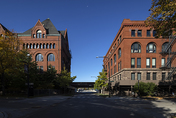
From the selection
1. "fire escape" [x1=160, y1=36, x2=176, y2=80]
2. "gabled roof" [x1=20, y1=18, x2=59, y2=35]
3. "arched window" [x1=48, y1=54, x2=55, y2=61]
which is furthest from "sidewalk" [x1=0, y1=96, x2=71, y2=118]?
"gabled roof" [x1=20, y1=18, x2=59, y2=35]

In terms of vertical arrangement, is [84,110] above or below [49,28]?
below

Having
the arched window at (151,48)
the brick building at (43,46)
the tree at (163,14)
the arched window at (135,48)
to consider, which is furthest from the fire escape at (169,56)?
the brick building at (43,46)

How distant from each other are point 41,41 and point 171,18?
4910cm

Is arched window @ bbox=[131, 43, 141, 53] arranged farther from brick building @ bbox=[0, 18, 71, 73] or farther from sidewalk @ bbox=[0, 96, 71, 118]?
sidewalk @ bbox=[0, 96, 71, 118]

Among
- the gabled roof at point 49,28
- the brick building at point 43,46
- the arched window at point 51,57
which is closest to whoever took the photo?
the brick building at point 43,46

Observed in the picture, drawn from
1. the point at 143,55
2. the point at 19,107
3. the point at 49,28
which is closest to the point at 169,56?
the point at 143,55

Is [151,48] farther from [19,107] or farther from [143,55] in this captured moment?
[19,107]

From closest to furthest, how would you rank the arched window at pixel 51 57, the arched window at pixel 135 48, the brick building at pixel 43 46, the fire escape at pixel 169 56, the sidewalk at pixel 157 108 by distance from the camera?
the sidewalk at pixel 157 108
the fire escape at pixel 169 56
the arched window at pixel 135 48
the brick building at pixel 43 46
the arched window at pixel 51 57

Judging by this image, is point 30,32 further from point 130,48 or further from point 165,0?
point 165,0

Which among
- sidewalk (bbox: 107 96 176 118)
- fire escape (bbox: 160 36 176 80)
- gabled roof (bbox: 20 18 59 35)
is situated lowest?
sidewalk (bbox: 107 96 176 118)

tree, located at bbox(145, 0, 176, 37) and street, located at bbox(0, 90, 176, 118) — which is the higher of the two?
tree, located at bbox(145, 0, 176, 37)

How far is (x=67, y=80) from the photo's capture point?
156ft

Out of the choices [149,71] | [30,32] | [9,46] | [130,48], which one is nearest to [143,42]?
[130,48]

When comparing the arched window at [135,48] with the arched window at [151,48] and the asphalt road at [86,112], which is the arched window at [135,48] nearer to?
the arched window at [151,48]
